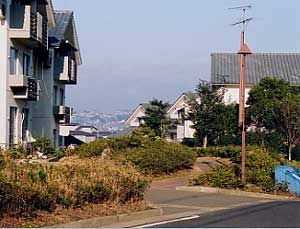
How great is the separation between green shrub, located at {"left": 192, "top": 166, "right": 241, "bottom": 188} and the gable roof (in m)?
17.5

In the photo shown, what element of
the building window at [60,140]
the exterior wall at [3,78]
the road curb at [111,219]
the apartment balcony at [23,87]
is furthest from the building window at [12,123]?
the road curb at [111,219]

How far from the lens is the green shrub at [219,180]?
2355 centimetres

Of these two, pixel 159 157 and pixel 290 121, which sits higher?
pixel 290 121

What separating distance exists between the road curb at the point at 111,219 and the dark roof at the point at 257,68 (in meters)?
45.5

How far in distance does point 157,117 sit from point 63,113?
46.9 ft

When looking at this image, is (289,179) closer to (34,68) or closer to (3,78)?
(3,78)

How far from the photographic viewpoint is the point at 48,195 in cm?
1270

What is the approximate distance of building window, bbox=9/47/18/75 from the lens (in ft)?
101

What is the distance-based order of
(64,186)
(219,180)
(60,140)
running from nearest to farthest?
(64,186) → (219,180) → (60,140)

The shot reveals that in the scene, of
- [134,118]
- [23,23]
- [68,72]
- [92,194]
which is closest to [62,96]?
[68,72]

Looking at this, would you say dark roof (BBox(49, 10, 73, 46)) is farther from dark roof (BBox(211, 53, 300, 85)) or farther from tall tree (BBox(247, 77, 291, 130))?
dark roof (BBox(211, 53, 300, 85))

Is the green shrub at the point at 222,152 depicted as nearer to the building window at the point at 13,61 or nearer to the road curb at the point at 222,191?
the road curb at the point at 222,191

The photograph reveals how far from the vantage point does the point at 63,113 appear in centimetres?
4181

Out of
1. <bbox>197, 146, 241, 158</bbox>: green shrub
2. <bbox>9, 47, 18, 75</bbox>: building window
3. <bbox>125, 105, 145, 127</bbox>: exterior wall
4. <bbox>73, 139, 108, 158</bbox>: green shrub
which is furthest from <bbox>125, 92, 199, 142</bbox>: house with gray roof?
<bbox>73, 139, 108, 158</bbox>: green shrub
